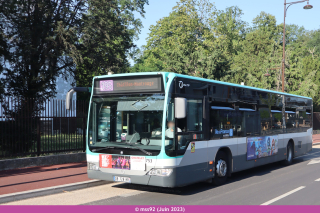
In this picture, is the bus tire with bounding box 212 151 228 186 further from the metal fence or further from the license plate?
the metal fence

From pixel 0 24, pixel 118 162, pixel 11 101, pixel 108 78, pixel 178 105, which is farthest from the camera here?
pixel 0 24

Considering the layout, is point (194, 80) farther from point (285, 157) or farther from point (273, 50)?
point (273, 50)

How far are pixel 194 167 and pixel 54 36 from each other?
42.6 ft

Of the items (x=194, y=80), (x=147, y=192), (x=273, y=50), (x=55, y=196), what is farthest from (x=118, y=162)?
(x=273, y=50)

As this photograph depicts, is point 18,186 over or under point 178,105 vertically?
under

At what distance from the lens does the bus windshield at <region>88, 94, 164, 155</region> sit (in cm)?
798

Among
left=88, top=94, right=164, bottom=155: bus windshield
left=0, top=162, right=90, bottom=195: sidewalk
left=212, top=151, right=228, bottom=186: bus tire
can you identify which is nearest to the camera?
left=88, top=94, right=164, bottom=155: bus windshield

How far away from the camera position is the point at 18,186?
9.05m

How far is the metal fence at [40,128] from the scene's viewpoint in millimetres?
12000

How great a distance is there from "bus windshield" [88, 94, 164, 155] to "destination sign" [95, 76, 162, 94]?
0.16 meters

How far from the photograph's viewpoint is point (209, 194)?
857cm

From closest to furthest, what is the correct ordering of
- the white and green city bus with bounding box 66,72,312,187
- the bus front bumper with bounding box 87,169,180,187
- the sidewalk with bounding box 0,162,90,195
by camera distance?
the bus front bumper with bounding box 87,169,180,187
the white and green city bus with bounding box 66,72,312,187
the sidewalk with bounding box 0,162,90,195

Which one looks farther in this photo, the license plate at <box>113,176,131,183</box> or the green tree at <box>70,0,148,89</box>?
the green tree at <box>70,0,148,89</box>

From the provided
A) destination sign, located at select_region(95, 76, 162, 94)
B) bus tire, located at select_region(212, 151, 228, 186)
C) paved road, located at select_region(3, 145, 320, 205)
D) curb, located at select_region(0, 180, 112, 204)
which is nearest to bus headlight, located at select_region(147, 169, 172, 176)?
paved road, located at select_region(3, 145, 320, 205)
